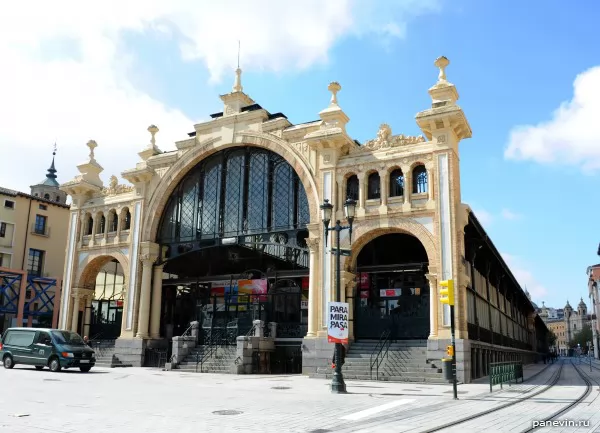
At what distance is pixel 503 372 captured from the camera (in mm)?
19000

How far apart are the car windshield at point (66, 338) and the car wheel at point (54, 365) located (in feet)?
2.57

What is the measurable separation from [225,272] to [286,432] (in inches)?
1057

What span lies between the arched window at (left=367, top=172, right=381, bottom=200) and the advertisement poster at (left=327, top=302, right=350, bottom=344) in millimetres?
8939

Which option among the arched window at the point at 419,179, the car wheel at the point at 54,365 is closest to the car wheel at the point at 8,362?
the car wheel at the point at 54,365

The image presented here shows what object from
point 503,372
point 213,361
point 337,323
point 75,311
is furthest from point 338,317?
point 75,311

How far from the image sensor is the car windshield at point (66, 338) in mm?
24266

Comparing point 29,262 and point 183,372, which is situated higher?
point 29,262

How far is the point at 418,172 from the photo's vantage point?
24.7m

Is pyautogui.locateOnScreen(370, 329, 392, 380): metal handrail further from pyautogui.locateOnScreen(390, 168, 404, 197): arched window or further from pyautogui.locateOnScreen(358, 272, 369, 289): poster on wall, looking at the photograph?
pyautogui.locateOnScreen(390, 168, 404, 197): arched window

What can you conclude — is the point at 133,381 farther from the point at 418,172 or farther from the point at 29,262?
the point at 29,262

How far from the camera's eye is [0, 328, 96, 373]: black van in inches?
933

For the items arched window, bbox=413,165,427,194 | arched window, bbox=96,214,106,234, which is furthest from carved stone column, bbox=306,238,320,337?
arched window, bbox=96,214,106,234

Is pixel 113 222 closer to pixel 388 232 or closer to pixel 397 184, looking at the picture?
pixel 388 232

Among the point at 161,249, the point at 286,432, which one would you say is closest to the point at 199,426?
the point at 286,432
